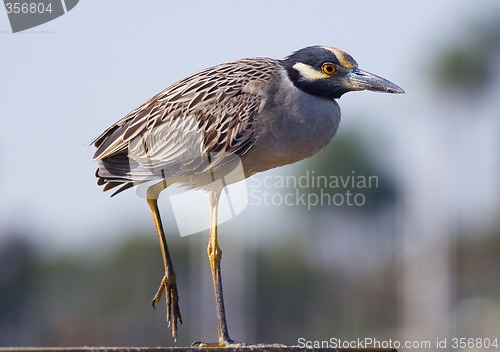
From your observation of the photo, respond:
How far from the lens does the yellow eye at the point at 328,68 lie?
1356 centimetres

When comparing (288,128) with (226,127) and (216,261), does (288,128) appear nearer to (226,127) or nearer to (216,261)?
(226,127)

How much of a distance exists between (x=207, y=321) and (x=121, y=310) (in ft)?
26.8

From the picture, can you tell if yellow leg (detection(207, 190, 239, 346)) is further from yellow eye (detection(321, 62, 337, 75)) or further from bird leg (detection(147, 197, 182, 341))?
yellow eye (detection(321, 62, 337, 75))

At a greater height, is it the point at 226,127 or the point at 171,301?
the point at 226,127

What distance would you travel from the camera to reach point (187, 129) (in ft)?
44.4

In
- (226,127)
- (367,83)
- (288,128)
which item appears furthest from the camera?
(367,83)

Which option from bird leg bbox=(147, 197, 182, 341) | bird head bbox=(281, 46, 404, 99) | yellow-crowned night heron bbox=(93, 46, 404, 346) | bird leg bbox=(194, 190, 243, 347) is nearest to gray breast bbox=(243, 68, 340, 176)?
yellow-crowned night heron bbox=(93, 46, 404, 346)

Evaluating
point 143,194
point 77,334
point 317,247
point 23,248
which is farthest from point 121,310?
point 143,194

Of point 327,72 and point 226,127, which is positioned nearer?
point 226,127

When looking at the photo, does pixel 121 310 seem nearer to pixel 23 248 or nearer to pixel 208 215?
pixel 23 248

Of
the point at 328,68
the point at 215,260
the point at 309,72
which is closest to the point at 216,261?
the point at 215,260

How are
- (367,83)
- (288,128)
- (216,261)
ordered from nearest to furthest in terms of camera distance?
(288,128)
(367,83)
(216,261)

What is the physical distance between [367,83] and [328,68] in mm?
415

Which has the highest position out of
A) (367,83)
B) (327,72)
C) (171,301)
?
(327,72)
